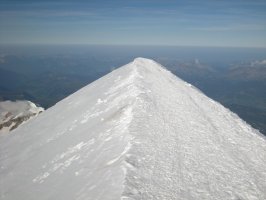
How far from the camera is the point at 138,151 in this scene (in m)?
12.0

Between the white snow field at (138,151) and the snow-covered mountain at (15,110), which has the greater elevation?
the white snow field at (138,151)

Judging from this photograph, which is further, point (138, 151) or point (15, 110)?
point (15, 110)

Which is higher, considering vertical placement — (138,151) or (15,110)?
(138,151)

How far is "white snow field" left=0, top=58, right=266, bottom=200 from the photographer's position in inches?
412

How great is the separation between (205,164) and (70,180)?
17.9ft

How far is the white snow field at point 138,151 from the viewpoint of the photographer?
1046 centimetres

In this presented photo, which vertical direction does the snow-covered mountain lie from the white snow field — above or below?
below

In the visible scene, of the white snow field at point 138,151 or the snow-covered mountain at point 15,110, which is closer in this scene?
the white snow field at point 138,151

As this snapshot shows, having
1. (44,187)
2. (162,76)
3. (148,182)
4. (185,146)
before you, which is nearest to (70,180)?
(44,187)

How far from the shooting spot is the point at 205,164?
12172mm

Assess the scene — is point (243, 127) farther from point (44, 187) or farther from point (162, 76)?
point (44, 187)

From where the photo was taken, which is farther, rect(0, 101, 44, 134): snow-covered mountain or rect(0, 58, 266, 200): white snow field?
rect(0, 101, 44, 134): snow-covered mountain

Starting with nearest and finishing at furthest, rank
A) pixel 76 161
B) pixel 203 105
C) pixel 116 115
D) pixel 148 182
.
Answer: pixel 148 182, pixel 76 161, pixel 116 115, pixel 203 105

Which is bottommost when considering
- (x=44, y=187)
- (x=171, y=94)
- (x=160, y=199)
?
(x=44, y=187)
